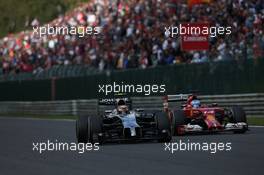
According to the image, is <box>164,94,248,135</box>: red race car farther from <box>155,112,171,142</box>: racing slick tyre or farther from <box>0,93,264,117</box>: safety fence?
<box>155,112,171,142</box>: racing slick tyre

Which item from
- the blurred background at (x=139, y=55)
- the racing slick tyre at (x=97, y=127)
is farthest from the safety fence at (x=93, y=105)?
the racing slick tyre at (x=97, y=127)

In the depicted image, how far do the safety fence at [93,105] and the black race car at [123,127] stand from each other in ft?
2.31

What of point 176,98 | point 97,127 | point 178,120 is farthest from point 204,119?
point 97,127

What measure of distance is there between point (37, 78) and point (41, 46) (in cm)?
406

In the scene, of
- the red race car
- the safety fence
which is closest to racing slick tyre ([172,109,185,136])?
the red race car

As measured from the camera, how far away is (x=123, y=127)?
1575cm

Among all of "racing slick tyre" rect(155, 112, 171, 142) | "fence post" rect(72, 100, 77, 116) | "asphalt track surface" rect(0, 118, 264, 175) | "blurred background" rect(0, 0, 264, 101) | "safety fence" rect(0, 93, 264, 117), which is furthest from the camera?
"fence post" rect(72, 100, 77, 116)

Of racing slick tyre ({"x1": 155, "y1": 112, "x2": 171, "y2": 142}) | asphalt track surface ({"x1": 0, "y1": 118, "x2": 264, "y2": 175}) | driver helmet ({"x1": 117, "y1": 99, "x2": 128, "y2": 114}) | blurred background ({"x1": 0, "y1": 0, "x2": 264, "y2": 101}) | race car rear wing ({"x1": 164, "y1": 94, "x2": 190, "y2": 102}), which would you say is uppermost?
blurred background ({"x1": 0, "y1": 0, "x2": 264, "y2": 101})

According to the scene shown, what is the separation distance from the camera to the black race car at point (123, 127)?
15617 mm

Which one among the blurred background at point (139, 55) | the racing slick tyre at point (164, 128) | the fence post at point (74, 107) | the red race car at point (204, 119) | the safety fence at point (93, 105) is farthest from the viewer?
the fence post at point (74, 107)

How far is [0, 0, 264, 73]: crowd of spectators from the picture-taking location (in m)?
24.6

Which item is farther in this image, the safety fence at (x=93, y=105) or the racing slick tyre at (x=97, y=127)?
the safety fence at (x=93, y=105)

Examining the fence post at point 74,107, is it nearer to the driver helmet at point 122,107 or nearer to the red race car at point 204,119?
the red race car at point 204,119

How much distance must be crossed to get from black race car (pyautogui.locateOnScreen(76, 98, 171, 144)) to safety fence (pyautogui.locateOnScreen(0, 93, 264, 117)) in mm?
705
